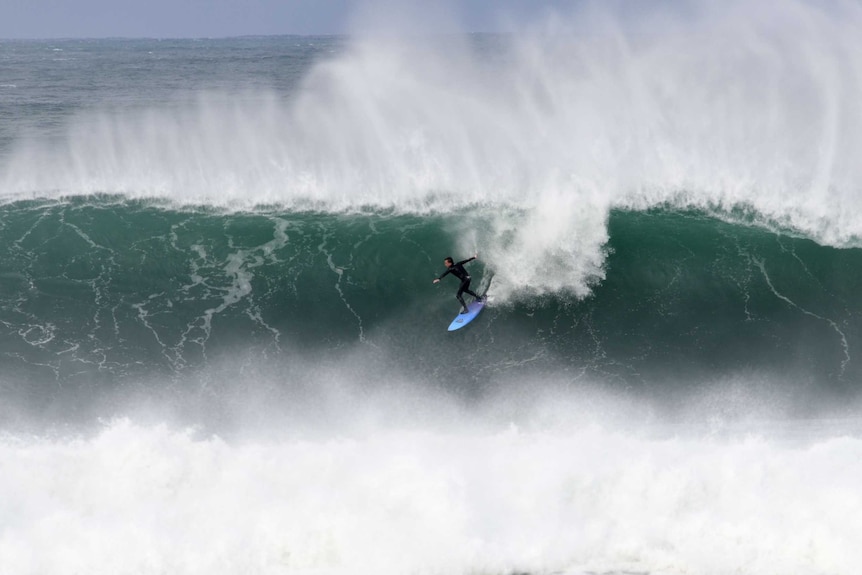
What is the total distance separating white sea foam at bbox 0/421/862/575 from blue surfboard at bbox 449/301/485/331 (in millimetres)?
2906

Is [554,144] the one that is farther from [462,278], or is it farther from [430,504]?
[430,504]

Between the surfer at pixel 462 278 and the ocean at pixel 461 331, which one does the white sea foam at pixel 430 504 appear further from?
the surfer at pixel 462 278

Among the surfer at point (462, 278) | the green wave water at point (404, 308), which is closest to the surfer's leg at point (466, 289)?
the surfer at point (462, 278)

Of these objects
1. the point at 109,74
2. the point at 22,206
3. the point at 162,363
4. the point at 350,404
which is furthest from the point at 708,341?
the point at 109,74

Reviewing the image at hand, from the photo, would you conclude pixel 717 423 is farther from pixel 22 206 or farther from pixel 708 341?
pixel 22 206

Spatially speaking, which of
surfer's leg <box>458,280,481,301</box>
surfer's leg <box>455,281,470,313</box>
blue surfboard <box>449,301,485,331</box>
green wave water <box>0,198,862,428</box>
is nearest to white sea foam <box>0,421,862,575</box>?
green wave water <box>0,198,862,428</box>

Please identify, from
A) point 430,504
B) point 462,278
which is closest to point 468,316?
point 462,278

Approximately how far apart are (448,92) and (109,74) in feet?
129

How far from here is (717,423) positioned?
32.4 feet

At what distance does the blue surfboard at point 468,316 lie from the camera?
12312 millimetres

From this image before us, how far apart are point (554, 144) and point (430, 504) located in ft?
45.1

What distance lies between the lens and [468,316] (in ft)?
40.8

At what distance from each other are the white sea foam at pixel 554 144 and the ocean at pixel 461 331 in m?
0.12

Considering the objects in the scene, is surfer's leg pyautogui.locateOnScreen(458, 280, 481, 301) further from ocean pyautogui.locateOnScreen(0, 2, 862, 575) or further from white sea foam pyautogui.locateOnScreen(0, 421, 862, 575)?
white sea foam pyautogui.locateOnScreen(0, 421, 862, 575)
